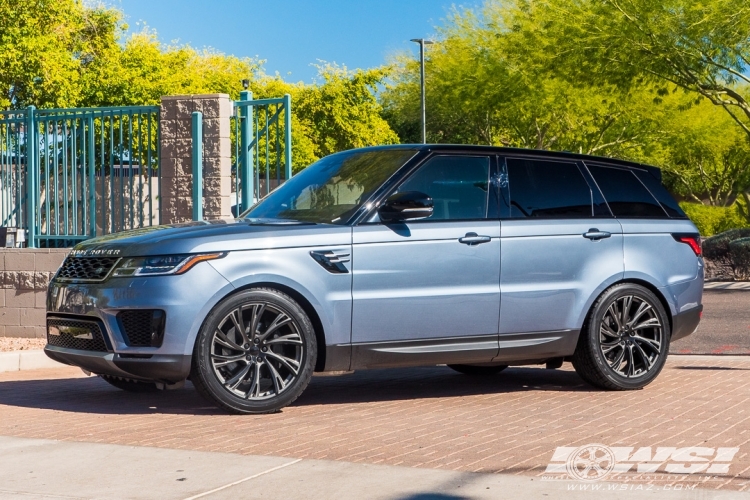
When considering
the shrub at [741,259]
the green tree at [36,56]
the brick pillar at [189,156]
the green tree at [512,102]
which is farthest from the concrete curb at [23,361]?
the green tree at [512,102]

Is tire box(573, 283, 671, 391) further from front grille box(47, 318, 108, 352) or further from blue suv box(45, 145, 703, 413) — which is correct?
front grille box(47, 318, 108, 352)

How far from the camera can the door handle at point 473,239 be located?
27.4 feet

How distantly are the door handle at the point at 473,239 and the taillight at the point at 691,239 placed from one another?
1904 mm

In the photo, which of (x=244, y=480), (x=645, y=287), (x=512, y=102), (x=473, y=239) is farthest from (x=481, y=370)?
(x=512, y=102)

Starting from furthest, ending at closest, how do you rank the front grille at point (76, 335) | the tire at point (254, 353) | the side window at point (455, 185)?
A: the side window at point (455, 185) → the front grille at point (76, 335) → the tire at point (254, 353)

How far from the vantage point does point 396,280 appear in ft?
26.6

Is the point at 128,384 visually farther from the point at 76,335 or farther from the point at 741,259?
the point at 741,259

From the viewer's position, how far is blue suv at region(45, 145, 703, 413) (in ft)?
25.1

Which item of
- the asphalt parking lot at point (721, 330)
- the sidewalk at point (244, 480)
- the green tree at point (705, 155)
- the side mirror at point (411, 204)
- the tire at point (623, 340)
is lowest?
the asphalt parking lot at point (721, 330)

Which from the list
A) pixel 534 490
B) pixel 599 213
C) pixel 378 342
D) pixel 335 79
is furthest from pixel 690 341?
pixel 335 79

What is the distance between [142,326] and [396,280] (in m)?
1.76

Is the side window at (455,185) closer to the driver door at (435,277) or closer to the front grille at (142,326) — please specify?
the driver door at (435,277)

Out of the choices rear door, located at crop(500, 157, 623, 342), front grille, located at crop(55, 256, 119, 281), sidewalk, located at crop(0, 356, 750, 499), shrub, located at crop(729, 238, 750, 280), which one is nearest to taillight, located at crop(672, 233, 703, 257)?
rear door, located at crop(500, 157, 623, 342)

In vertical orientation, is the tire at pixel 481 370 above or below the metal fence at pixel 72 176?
below
